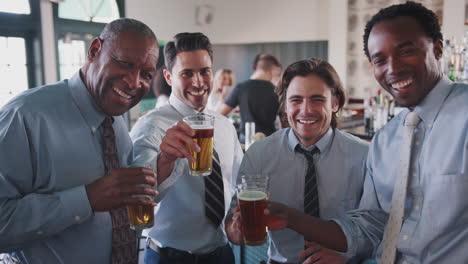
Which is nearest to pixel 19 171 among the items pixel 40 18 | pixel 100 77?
pixel 100 77

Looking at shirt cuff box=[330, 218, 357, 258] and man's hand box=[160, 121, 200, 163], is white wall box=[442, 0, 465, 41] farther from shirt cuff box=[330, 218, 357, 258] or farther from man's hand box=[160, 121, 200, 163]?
man's hand box=[160, 121, 200, 163]

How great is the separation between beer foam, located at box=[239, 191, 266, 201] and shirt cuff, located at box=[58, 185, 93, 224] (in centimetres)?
51

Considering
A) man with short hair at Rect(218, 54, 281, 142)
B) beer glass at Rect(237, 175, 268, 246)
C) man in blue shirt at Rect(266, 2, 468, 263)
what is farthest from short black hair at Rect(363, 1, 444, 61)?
man with short hair at Rect(218, 54, 281, 142)

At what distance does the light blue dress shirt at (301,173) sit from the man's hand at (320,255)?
24 centimetres

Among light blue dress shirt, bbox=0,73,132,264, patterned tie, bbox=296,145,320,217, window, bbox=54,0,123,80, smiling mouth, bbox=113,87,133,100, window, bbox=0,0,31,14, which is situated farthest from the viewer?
window, bbox=54,0,123,80

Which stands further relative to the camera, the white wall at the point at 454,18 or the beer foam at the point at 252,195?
the white wall at the point at 454,18

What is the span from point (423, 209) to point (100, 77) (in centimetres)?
121

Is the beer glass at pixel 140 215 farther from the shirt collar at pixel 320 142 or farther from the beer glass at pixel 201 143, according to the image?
the shirt collar at pixel 320 142

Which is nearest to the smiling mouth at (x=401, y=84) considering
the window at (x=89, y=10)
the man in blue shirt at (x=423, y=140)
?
the man in blue shirt at (x=423, y=140)

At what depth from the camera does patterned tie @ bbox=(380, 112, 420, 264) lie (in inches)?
51.5

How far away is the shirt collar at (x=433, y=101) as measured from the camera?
4.36 feet

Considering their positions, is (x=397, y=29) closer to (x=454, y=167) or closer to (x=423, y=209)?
(x=454, y=167)

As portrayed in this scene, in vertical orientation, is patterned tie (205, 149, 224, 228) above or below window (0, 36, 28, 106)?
below

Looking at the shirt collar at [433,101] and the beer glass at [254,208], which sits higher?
the shirt collar at [433,101]
